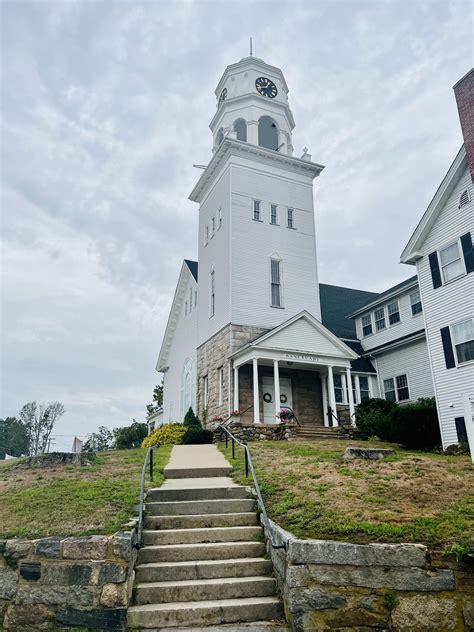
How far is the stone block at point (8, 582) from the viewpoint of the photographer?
5.60 metres

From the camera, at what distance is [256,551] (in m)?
6.77

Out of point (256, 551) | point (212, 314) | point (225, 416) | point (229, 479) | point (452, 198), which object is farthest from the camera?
point (212, 314)

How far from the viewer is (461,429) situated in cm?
1583

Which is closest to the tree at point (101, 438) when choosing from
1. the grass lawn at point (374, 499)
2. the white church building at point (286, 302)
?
the white church building at point (286, 302)

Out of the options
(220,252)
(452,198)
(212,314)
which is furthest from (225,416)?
(452,198)

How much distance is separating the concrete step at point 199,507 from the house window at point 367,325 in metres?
20.0

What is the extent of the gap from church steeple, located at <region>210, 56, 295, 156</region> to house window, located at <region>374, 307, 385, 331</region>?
9824 millimetres

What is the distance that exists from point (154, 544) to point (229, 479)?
3.13 meters

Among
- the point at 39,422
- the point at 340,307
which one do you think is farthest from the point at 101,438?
the point at 340,307

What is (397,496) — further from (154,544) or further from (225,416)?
(225,416)

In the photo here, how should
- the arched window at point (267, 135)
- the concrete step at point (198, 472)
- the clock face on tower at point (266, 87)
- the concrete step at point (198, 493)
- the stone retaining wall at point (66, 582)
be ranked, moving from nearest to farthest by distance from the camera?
the stone retaining wall at point (66, 582), the concrete step at point (198, 493), the concrete step at point (198, 472), the clock face on tower at point (266, 87), the arched window at point (267, 135)

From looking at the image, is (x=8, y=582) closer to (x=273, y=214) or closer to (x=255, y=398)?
(x=255, y=398)

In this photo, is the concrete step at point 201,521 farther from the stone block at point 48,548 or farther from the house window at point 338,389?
the house window at point 338,389

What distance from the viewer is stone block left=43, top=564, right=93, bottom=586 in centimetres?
557
